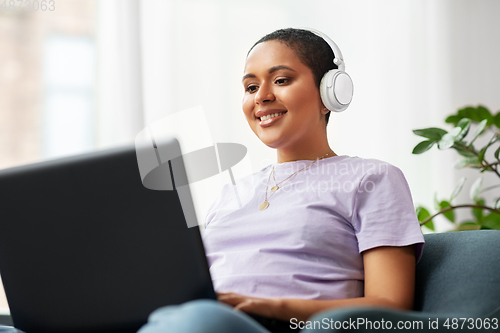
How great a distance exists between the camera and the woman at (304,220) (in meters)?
0.84

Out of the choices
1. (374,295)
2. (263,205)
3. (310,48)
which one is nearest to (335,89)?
(310,48)

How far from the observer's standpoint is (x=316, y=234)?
0.93m

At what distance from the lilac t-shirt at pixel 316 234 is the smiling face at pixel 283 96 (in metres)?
0.13

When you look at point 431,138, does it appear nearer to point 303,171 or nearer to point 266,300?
point 303,171

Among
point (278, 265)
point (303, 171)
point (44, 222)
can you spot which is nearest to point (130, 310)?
point (44, 222)

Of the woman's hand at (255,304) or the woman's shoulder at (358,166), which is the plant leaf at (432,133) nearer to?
the woman's shoulder at (358,166)

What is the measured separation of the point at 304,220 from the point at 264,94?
0.34 m

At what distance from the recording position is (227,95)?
254 centimetres

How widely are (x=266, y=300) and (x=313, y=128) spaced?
0.53 metres

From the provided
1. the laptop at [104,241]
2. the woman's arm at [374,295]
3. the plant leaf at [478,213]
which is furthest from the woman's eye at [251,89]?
the plant leaf at [478,213]

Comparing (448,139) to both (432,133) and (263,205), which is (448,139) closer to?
(432,133)

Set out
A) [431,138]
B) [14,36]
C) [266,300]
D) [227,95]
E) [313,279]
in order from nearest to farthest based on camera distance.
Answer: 1. [266,300]
2. [313,279]
3. [431,138]
4. [14,36]
5. [227,95]

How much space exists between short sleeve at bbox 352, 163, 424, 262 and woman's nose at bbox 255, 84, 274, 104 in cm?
30

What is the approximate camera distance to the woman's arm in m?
0.72
